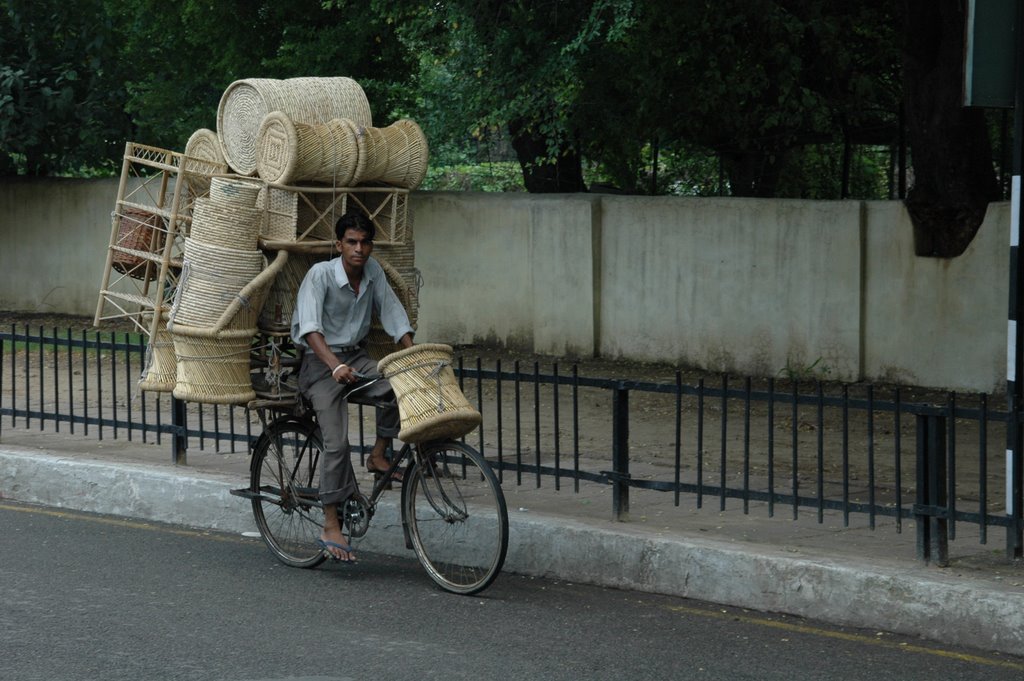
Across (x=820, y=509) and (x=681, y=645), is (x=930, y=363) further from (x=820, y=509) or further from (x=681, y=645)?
(x=681, y=645)

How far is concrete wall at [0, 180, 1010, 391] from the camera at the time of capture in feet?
41.8

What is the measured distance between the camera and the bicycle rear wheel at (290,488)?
7.47m

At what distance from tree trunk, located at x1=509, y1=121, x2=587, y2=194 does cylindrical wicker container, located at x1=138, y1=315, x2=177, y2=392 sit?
873cm

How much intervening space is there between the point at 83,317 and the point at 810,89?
10035 millimetres

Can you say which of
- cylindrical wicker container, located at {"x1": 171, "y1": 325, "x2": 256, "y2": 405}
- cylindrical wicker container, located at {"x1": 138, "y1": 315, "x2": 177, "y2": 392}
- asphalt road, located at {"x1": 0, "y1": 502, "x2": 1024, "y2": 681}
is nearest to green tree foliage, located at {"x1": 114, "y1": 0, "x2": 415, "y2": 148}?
cylindrical wicker container, located at {"x1": 138, "y1": 315, "x2": 177, "y2": 392}

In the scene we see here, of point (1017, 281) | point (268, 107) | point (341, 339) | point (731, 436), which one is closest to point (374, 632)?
point (341, 339)

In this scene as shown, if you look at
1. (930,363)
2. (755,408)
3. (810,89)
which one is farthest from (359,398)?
(810,89)

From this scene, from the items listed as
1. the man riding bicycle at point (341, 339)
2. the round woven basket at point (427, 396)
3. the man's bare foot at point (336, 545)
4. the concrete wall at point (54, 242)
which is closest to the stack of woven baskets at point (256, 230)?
the man riding bicycle at point (341, 339)

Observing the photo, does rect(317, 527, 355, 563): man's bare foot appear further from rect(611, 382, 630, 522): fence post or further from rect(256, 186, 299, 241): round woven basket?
rect(256, 186, 299, 241): round woven basket

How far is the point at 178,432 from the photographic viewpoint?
359 inches

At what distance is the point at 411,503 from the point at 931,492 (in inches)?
93.8

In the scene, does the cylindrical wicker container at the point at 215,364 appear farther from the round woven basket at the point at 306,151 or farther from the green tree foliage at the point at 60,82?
the green tree foliage at the point at 60,82

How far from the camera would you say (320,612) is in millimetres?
6562

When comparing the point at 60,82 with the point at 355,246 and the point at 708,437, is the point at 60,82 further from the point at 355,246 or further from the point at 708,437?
the point at 355,246
